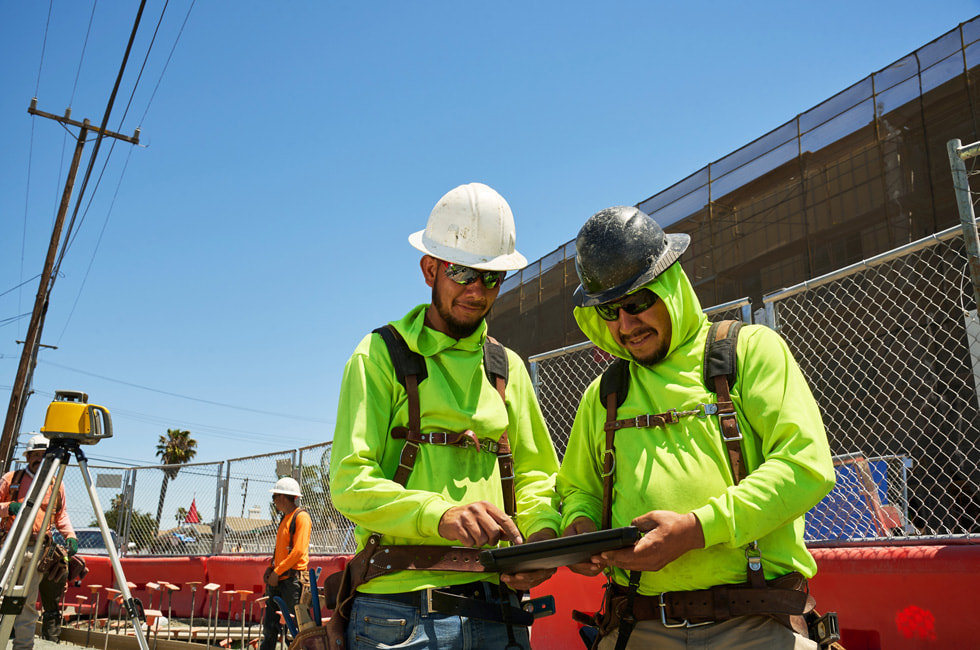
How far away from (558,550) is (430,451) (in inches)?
27.2

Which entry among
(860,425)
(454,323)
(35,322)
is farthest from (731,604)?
(35,322)

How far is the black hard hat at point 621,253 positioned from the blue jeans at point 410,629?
3.51 ft

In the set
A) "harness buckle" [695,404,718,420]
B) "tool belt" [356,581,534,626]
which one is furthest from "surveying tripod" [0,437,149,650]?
"harness buckle" [695,404,718,420]

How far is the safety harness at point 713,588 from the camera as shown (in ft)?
6.57

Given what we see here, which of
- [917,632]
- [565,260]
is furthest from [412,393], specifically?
[565,260]

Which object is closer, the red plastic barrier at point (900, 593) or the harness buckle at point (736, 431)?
the harness buckle at point (736, 431)

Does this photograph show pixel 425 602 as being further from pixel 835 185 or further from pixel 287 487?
pixel 835 185

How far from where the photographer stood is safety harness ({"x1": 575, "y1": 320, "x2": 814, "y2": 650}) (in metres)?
2.00

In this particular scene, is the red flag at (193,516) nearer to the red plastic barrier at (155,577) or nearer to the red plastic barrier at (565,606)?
the red plastic barrier at (155,577)

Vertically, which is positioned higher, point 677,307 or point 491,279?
point 491,279

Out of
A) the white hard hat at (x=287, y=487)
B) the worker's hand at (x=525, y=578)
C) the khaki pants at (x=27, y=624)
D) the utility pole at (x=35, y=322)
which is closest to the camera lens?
the worker's hand at (x=525, y=578)

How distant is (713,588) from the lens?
2.06 metres

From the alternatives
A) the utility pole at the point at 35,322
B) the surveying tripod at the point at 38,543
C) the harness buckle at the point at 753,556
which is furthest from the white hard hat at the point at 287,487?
the utility pole at the point at 35,322

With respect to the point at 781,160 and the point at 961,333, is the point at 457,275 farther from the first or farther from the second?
the point at 781,160
